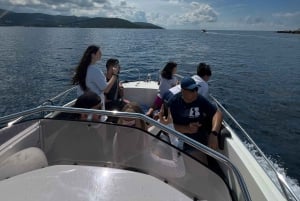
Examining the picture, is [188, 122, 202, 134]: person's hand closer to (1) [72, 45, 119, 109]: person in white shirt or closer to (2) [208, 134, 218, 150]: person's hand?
(2) [208, 134, 218, 150]: person's hand

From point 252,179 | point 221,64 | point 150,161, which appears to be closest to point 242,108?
point 252,179

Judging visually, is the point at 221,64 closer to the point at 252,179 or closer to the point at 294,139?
the point at 294,139

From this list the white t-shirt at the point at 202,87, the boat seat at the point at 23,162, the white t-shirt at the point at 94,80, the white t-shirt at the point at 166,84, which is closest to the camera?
the boat seat at the point at 23,162

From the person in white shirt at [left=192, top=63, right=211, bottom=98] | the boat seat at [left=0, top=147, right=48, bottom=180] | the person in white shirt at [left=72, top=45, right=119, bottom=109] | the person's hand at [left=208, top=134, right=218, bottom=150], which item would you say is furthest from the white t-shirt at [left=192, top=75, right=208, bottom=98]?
the boat seat at [left=0, top=147, right=48, bottom=180]

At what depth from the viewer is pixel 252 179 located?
3113 mm

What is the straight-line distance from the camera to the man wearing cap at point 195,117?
3762mm

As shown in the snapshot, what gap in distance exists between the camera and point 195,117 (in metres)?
3.82

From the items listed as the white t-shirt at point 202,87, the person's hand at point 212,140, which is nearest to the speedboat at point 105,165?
the person's hand at point 212,140

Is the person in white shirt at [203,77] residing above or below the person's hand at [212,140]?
above

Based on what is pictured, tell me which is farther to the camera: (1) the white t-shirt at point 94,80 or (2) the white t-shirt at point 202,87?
(2) the white t-shirt at point 202,87

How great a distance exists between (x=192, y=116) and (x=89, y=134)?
155cm

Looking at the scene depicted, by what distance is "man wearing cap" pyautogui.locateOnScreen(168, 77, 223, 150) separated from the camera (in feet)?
12.3

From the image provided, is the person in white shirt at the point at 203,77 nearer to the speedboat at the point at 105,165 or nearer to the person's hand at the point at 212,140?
the person's hand at the point at 212,140

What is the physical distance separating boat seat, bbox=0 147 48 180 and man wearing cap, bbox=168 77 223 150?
1717 mm
